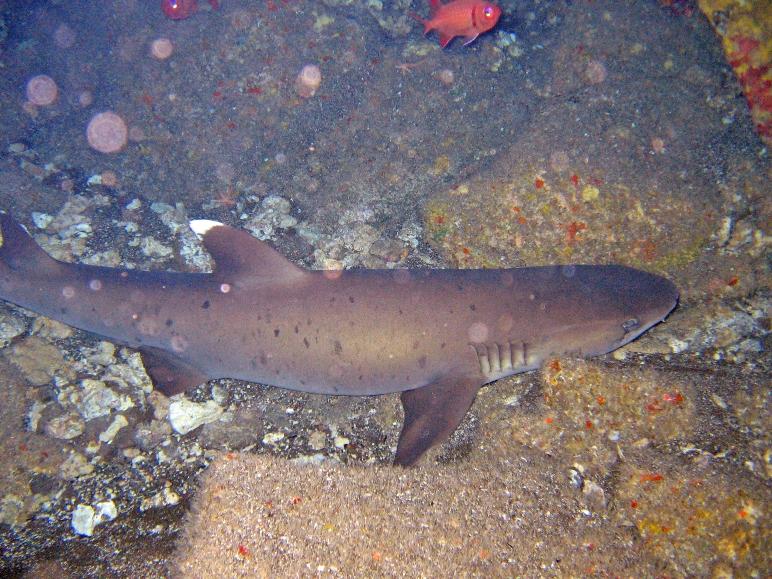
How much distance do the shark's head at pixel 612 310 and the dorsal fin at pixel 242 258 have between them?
79.0 inches

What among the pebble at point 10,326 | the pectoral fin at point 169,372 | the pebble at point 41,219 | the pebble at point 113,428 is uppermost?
the pebble at point 41,219

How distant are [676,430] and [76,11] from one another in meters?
9.48

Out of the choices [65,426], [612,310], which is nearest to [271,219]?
[65,426]

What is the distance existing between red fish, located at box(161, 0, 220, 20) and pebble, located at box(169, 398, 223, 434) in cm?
516

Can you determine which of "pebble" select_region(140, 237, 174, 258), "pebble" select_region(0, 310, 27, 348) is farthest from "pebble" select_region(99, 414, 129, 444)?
"pebble" select_region(140, 237, 174, 258)

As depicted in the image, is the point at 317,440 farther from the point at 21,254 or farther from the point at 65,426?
the point at 21,254

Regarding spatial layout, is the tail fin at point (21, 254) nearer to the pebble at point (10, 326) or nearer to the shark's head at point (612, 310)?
the pebble at point (10, 326)

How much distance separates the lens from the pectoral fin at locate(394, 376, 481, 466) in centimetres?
287

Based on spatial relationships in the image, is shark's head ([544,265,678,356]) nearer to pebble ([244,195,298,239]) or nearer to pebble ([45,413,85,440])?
pebble ([244,195,298,239])

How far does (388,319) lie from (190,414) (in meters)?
1.92

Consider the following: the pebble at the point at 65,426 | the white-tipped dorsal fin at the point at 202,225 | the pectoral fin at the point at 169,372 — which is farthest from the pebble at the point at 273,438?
the white-tipped dorsal fin at the point at 202,225

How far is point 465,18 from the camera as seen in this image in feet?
16.9

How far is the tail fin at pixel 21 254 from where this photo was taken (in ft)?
11.7

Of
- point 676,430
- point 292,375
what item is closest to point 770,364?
point 676,430
